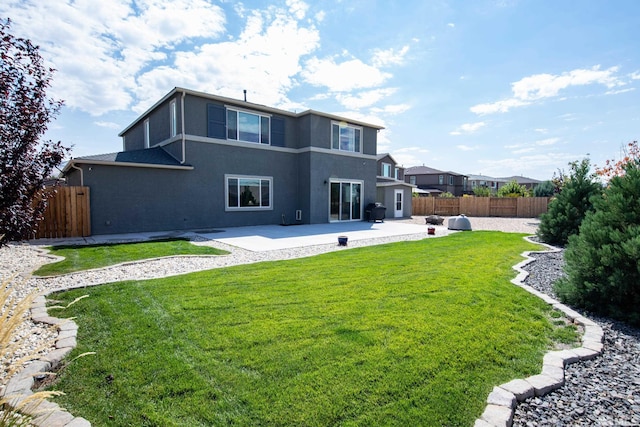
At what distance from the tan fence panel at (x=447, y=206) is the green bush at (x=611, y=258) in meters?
23.8

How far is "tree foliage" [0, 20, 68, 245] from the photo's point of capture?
3.79m

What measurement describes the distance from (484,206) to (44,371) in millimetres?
29663

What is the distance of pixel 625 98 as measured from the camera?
41.8ft

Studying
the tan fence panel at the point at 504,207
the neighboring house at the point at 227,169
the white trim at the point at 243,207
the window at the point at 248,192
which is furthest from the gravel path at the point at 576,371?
the tan fence panel at the point at 504,207

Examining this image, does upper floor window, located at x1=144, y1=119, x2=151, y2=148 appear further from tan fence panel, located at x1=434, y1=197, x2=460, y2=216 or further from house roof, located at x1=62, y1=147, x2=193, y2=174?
tan fence panel, located at x1=434, y1=197, x2=460, y2=216

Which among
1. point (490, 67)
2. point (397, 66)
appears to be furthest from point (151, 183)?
point (490, 67)

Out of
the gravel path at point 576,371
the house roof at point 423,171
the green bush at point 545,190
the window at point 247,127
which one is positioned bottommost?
the gravel path at point 576,371

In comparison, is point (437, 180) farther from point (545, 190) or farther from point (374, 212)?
point (374, 212)

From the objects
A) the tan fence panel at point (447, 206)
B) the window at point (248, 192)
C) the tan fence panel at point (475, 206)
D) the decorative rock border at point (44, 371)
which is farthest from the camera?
the tan fence panel at point (447, 206)

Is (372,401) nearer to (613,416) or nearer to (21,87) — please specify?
(613,416)

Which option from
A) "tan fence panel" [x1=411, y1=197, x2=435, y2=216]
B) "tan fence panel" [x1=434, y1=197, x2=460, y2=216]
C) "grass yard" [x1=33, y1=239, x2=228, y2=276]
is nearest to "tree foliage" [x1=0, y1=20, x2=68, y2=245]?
"grass yard" [x1=33, y1=239, x2=228, y2=276]

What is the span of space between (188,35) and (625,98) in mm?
17575

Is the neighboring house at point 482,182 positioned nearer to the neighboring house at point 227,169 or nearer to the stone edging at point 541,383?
the neighboring house at point 227,169

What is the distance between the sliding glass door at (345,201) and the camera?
1700 cm
